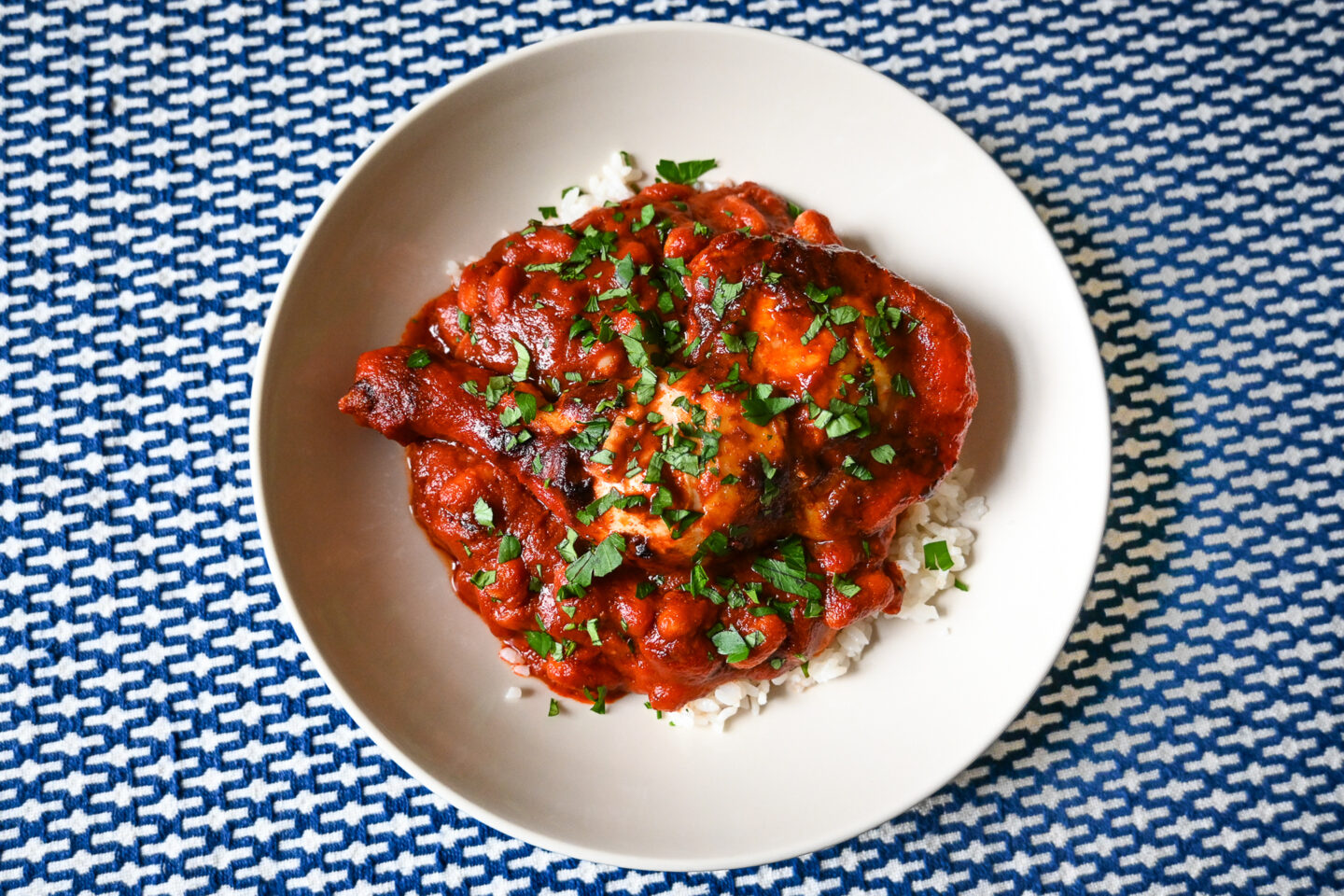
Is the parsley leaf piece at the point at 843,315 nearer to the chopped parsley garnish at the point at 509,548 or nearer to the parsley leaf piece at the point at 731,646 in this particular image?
the parsley leaf piece at the point at 731,646

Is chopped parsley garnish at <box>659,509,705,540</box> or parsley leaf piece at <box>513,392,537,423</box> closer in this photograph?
chopped parsley garnish at <box>659,509,705,540</box>

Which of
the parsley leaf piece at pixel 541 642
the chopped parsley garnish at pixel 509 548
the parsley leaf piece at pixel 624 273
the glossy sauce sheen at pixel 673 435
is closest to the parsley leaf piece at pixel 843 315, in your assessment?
the glossy sauce sheen at pixel 673 435

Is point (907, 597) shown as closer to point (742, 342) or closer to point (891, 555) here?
point (891, 555)

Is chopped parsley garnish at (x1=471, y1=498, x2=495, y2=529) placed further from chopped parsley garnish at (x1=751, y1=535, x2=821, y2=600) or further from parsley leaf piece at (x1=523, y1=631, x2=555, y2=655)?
chopped parsley garnish at (x1=751, y1=535, x2=821, y2=600)

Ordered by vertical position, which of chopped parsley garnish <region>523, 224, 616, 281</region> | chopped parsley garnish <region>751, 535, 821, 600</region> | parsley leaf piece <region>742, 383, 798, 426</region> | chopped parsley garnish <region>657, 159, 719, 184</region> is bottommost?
chopped parsley garnish <region>751, 535, 821, 600</region>

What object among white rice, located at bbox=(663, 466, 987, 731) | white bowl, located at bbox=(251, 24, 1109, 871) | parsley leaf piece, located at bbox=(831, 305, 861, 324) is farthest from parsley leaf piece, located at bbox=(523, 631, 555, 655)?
parsley leaf piece, located at bbox=(831, 305, 861, 324)

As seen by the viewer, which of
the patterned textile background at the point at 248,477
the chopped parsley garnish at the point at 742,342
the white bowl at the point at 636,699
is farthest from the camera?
the patterned textile background at the point at 248,477

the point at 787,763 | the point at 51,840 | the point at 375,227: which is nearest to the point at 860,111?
the point at 375,227
